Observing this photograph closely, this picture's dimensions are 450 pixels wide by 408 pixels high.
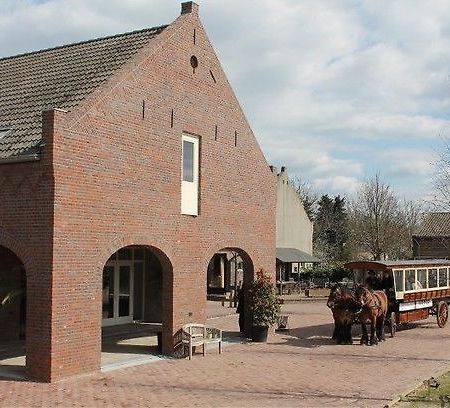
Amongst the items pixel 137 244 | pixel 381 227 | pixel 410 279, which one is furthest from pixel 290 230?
pixel 137 244

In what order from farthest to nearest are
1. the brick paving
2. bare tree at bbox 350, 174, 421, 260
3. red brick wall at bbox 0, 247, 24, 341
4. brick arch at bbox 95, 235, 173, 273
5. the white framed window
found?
bare tree at bbox 350, 174, 421, 260
the white framed window
red brick wall at bbox 0, 247, 24, 341
brick arch at bbox 95, 235, 173, 273
the brick paving

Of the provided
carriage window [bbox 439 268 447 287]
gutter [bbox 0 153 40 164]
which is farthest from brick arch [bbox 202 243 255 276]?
carriage window [bbox 439 268 447 287]

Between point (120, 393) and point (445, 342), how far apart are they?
39.0ft

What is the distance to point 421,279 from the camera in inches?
887

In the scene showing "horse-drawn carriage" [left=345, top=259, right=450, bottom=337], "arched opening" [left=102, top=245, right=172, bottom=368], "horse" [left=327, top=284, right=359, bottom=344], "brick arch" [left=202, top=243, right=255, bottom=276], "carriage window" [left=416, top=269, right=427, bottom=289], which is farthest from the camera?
"carriage window" [left=416, top=269, right=427, bottom=289]

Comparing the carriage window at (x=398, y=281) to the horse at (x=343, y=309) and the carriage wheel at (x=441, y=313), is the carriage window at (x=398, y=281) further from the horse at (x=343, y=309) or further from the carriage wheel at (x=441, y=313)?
the carriage wheel at (x=441, y=313)

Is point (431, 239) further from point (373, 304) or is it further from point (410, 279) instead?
point (373, 304)

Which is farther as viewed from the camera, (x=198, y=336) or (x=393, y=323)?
(x=393, y=323)

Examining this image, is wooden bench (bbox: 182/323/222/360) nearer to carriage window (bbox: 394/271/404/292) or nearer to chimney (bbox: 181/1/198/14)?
carriage window (bbox: 394/271/404/292)

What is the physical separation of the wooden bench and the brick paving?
36 cm

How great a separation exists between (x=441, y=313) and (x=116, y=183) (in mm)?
14828

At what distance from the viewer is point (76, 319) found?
13.0m

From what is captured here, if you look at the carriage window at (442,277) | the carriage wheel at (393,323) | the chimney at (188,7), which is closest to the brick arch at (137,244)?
the chimney at (188,7)

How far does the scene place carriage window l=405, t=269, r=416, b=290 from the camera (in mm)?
21031
